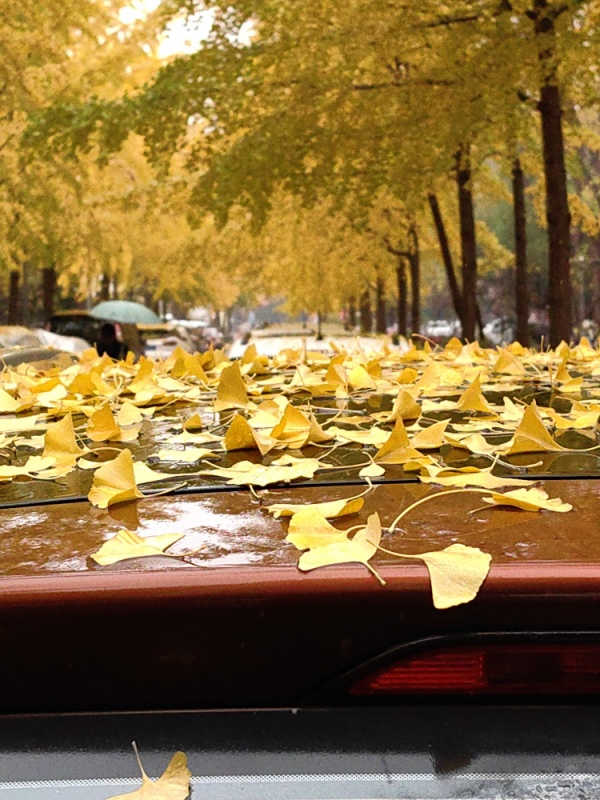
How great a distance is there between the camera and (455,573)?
36.2 inches

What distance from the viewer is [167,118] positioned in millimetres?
9883

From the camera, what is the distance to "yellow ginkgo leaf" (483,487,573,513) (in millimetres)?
1152

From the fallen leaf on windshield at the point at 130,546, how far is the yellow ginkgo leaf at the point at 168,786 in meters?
0.22

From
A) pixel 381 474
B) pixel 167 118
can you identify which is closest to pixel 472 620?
pixel 381 474

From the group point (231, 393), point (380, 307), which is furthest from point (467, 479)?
point (380, 307)

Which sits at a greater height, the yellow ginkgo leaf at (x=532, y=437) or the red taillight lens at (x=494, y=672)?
the yellow ginkgo leaf at (x=532, y=437)

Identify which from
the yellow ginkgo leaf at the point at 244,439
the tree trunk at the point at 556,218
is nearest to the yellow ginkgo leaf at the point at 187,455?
the yellow ginkgo leaf at the point at 244,439

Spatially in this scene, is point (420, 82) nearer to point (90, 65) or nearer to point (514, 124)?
point (514, 124)

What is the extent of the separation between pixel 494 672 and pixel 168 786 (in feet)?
1.21

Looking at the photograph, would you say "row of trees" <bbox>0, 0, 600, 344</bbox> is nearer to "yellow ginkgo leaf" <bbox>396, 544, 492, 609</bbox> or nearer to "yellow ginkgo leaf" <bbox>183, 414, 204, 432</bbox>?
"yellow ginkgo leaf" <bbox>183, 414, 204, 432</bbox>

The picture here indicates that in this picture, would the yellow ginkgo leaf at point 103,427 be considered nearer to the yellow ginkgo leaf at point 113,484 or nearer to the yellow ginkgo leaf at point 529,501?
the yellow ginkgo leaf at point 113,484

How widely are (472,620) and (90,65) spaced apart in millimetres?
14196

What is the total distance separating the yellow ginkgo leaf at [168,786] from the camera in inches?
34.0

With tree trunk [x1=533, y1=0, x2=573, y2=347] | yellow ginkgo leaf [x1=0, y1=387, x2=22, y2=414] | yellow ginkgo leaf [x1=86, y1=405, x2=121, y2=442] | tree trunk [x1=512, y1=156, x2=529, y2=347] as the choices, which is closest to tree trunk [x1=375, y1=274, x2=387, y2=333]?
tree trunk [x1=512, y1=156, x2=529, y2=347]
